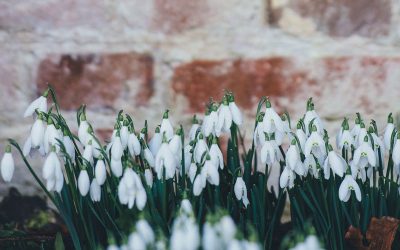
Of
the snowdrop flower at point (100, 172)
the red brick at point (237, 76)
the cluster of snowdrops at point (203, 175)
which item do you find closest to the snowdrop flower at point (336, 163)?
the cluster of snowdrops at point (203, 175)

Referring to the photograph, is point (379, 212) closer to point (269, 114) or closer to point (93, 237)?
point (269, 114)

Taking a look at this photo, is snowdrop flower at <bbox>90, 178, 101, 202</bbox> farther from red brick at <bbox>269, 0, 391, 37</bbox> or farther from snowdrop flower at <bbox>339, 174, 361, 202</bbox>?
red brick at <bbox>269, 0, 391, 37</bbox>

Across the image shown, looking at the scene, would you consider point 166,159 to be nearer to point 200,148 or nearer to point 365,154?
point 200,148

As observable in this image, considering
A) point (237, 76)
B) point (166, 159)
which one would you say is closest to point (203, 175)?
point (166, 159)

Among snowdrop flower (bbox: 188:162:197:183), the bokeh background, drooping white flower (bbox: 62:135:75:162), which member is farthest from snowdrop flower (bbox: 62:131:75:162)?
the bokeh background

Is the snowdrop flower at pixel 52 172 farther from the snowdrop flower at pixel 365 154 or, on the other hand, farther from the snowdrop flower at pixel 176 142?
the snowdrop flower at pixel 365 154
